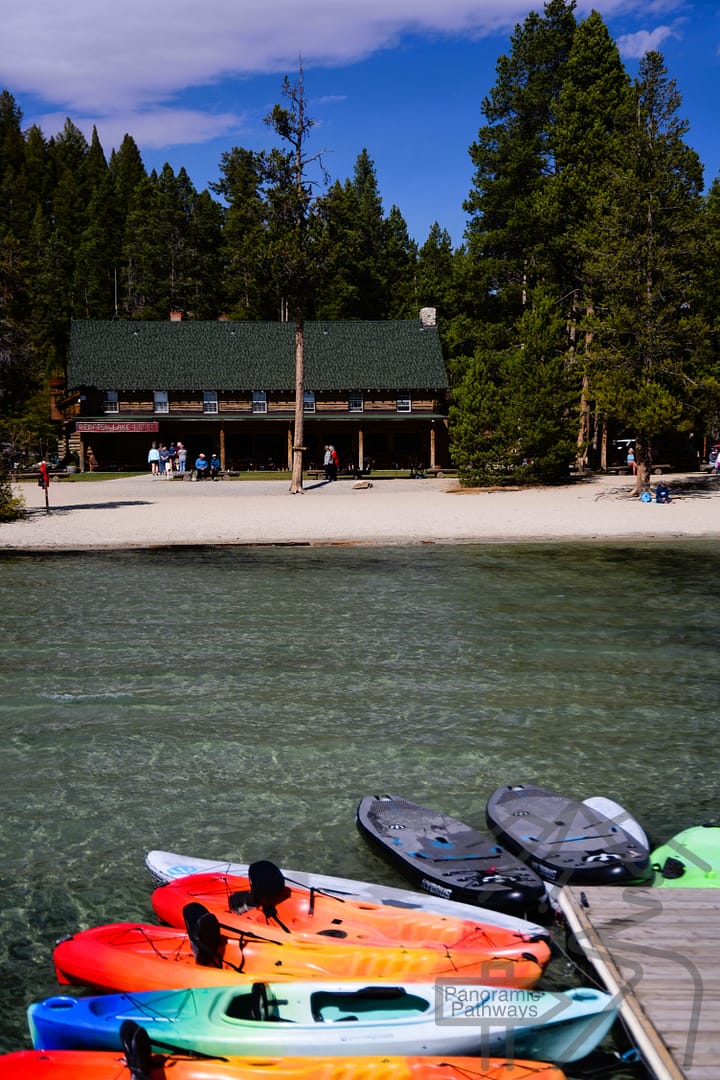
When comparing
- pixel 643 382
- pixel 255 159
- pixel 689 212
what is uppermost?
pixel 255 159

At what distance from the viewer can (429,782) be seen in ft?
26.5

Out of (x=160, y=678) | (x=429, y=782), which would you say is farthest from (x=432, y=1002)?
(x=160, y=678)

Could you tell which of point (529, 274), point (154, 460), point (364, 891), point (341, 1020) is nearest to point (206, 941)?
point (341, 1020)

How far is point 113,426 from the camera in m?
51.4

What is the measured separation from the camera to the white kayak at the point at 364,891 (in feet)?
16.8

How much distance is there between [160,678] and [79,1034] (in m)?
7.43

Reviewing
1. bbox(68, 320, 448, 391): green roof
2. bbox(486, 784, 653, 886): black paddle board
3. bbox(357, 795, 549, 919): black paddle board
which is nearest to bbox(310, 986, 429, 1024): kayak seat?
bbox(357, 795, 549, 919): black paddle board

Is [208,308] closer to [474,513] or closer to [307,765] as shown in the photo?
[474,513]

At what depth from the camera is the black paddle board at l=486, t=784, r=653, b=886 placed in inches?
233

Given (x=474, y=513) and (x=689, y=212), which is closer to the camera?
(x=474, y=513)

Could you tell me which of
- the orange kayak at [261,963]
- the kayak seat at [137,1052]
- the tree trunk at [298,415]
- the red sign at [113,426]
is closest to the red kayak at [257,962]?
the orange kayak at [261,963]

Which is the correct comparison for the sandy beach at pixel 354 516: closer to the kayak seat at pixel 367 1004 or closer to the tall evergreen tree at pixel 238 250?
the kayak seat at pixel 367 1004

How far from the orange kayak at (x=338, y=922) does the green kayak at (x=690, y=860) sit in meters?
1.43

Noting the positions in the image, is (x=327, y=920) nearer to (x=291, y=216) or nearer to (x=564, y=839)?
(x=564, y=839)
